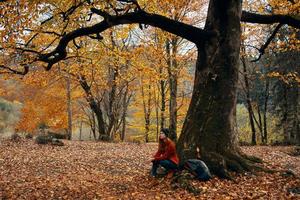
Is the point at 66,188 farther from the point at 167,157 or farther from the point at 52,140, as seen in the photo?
the point at 52,140

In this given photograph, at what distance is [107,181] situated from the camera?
1052 cm

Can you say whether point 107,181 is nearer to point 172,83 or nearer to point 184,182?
point 184,182

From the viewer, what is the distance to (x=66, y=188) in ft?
31.8

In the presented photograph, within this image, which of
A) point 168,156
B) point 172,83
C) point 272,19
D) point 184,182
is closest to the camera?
point 184,182

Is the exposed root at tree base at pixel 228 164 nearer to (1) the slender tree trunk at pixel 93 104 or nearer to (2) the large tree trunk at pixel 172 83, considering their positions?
(2) the large tree trunk at pixel 172 83

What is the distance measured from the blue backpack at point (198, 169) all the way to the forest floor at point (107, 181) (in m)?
0.18

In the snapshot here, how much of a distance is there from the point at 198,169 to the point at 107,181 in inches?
110

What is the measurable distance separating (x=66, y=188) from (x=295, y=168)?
7617 millimetres

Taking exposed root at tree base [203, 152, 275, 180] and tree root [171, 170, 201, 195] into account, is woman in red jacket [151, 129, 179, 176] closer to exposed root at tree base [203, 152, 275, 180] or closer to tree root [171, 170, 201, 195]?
tree root [171, 170, 201, 195]

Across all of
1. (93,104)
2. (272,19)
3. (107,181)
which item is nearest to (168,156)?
(107,181)

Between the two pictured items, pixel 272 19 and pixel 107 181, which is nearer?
pixel 107 181

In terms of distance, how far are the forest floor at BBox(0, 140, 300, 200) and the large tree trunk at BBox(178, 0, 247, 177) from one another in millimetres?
1075

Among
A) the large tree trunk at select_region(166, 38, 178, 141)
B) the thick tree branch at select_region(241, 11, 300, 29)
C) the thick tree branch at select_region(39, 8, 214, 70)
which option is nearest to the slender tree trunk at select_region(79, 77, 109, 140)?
the large tree trunk at select_region(166, 38, 178, 141)

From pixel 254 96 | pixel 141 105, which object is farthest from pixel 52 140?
pixel 254 96
